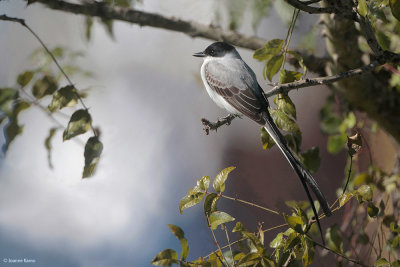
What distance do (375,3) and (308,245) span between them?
44 cm

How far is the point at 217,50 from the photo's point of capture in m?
1.09

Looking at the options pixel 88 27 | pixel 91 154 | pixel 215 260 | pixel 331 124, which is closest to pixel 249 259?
pixel 215 260

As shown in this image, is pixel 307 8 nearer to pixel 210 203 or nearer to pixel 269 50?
pixel 269 50

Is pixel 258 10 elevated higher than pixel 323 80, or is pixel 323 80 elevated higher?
pixel 258 10

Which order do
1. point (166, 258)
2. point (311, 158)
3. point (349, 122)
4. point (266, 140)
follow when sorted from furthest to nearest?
point (349, 122)
point (311, 158)
point (266, 140)
point (166, 258)

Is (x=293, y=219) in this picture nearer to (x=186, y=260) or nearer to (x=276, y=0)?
(x=186, y=260)

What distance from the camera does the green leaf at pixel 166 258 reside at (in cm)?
63

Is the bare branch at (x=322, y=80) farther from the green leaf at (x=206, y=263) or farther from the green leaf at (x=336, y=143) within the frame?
the green leaf at (x=336, y=143)

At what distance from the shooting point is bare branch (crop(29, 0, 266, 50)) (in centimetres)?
90

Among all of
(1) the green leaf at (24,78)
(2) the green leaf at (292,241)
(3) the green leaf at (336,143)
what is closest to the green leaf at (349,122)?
(3) the green leaf at (336,143)

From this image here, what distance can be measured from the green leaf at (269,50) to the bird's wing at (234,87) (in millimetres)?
193

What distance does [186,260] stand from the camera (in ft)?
2.19

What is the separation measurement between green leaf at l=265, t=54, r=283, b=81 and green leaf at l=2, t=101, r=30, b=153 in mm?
459

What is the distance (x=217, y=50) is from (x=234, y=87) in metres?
0.10
